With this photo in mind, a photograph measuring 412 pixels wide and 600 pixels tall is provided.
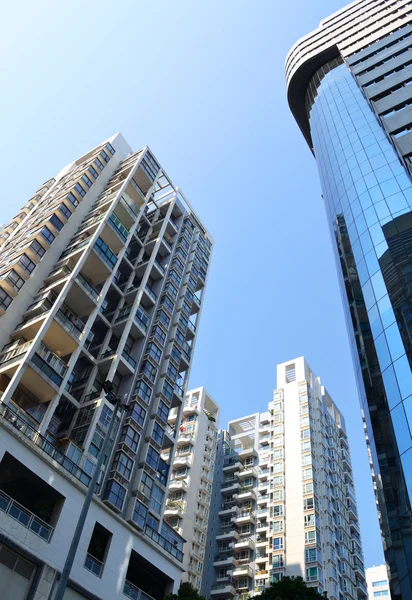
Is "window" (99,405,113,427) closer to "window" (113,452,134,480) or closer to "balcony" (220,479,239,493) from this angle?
"window" (113,452,134,480)

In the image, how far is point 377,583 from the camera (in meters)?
98.2

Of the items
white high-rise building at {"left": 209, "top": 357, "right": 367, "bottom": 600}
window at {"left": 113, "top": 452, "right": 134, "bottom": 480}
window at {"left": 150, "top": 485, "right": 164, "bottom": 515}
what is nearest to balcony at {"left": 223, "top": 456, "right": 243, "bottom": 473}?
white high-rise building at {"left": 209, "top": 357, "right": 367, "bottom": 600}

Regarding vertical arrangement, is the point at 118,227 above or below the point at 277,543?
above

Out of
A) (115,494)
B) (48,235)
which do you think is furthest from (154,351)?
(115,494)

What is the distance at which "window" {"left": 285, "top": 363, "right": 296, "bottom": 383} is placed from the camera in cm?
8580

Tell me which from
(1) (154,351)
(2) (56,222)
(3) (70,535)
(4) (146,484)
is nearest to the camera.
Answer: (3) (70,535)

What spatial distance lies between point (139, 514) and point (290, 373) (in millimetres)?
55710

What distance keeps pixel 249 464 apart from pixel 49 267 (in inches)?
1974

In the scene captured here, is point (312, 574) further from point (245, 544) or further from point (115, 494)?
point (115, 494)

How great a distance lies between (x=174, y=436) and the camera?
42.0 m

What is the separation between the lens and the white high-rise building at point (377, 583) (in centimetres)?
9644

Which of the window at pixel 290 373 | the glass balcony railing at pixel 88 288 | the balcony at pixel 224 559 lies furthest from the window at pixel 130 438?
the window at pixel 290 373

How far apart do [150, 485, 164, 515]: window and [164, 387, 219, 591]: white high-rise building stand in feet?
71.0

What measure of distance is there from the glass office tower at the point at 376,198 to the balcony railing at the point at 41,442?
1836cm
